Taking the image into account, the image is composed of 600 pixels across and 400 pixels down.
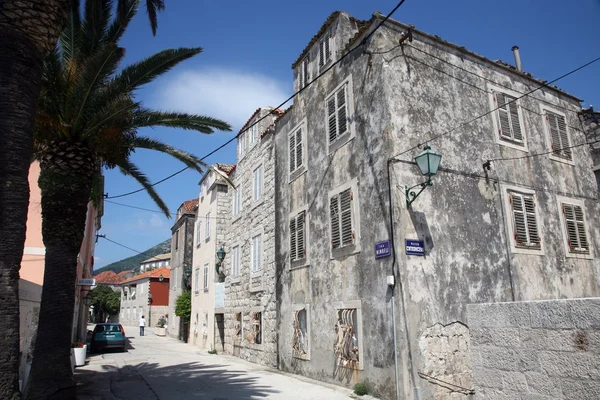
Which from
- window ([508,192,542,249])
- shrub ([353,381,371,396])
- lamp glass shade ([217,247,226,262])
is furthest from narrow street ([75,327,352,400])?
window ([508,192,542,249])

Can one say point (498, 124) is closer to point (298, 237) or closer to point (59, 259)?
point (298, 237)

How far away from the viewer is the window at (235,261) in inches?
780

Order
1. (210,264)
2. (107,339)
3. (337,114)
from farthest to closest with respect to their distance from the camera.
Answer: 1. (210,264)
2. (107,339)
3. (337,114)

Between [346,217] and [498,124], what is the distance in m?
4.68

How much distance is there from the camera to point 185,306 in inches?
1107

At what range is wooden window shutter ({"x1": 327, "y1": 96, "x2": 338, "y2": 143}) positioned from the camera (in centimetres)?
1251

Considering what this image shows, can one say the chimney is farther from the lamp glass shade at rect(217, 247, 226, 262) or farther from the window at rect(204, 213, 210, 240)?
the window at rect(204, 213, 210, 240)

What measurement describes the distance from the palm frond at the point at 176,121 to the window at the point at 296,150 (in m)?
3.01

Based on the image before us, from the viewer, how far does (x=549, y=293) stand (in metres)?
11.3

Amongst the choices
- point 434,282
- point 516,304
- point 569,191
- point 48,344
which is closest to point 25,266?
point 48,344

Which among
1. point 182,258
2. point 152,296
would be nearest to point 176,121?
point 182,258

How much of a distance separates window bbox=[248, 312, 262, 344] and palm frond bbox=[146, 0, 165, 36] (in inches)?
401

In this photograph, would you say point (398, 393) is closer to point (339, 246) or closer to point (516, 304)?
point (339, 246)

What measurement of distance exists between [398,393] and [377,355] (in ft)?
3.19
